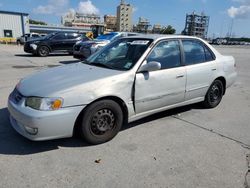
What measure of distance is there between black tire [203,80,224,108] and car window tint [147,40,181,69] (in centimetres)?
126

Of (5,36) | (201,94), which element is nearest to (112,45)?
(201,94)

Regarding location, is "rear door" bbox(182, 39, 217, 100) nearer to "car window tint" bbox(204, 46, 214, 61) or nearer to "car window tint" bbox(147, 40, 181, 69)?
"car window tint" bbox(204, 46, 214, 61)

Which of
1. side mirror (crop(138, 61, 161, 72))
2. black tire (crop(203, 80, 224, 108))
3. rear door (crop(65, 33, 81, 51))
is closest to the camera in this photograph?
side mirror (crop(138, 61, 161, 72))

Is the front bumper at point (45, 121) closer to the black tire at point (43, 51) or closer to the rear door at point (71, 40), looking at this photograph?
the black tire at point (43, 51)

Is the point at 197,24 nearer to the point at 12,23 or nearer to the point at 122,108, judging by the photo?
the point at 12,23

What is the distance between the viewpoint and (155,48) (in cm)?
396

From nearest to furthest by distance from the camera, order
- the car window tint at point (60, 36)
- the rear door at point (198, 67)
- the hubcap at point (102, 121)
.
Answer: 1. the hubcap at point (102, 121)
2. the rear door at point (198, 67)
3. the car window tint at point (60, 36)

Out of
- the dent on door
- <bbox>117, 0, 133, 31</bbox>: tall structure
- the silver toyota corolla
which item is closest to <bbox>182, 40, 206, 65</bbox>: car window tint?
the silver toyota corolla

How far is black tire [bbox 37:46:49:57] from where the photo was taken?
14.9m

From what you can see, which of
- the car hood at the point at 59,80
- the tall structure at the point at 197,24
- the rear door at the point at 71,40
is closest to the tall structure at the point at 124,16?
the tall structure at the point at 197,24

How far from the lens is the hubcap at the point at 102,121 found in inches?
131

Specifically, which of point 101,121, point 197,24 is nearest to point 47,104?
point 101,121

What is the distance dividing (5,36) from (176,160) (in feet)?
139

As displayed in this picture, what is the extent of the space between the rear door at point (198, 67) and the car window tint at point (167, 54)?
213 millimetres
